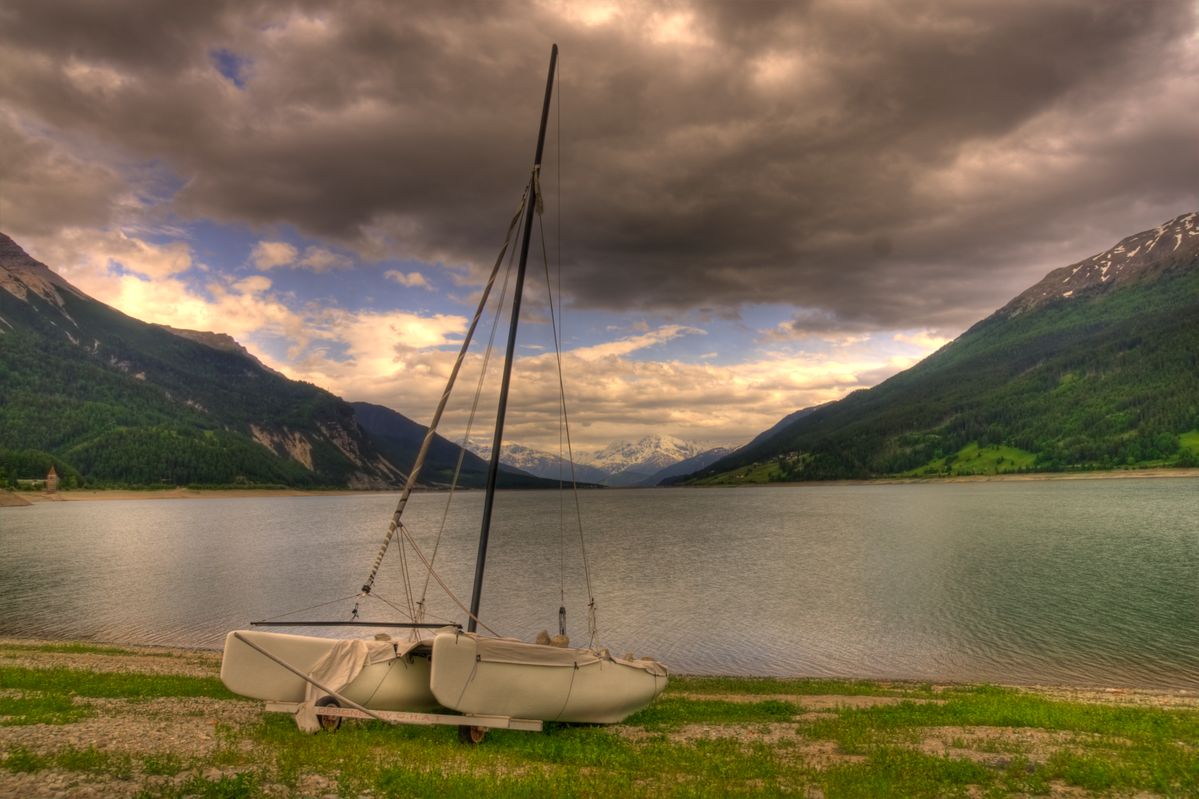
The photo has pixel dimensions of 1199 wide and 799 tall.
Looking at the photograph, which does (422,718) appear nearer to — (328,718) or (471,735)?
(471,735)

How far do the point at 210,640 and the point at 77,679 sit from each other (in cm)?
2351

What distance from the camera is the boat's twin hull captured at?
18.5 meters

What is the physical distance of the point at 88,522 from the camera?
16088cm

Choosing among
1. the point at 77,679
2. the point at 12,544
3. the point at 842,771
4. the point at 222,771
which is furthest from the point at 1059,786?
the point at 12,544

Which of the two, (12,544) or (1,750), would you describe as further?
(12,544)

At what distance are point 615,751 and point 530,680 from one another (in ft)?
9.86

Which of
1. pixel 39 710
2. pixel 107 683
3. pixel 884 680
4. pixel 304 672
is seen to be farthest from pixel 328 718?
pixel 884 680

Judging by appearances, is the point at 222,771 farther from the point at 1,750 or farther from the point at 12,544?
the point at 12,544

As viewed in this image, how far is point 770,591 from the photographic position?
211 feet

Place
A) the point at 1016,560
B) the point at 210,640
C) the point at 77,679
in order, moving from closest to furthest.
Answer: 1. the point at 77,679
2. the point at 210,640
3. the point at 1016,560

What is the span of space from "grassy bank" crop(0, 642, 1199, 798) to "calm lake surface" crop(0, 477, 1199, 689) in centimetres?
1586

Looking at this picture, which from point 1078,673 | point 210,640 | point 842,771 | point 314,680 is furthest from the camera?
point 210,640

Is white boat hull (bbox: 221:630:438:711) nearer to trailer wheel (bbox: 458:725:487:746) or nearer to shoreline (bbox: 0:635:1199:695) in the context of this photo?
trailer wheel (bbox: 458:725:487:746)

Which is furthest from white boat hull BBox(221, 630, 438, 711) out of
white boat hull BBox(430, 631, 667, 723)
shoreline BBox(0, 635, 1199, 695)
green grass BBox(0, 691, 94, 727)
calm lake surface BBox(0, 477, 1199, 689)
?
calm lake surface BBox(0, 477, 1199, 689)
